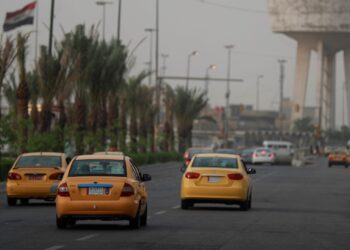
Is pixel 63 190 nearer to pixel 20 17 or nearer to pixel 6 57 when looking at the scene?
pixel 6 57

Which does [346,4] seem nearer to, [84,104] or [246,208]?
[84,104]

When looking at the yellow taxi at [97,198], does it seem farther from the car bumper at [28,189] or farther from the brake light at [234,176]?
the car bumper at [28,189]

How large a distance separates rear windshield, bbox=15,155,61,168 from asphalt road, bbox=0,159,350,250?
1.08 metres

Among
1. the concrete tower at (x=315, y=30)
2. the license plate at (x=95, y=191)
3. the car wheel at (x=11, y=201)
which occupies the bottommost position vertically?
the car wheel at (x=11, y=201)

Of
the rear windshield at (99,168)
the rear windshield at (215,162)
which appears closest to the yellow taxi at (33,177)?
the rear windshield at (215,162)

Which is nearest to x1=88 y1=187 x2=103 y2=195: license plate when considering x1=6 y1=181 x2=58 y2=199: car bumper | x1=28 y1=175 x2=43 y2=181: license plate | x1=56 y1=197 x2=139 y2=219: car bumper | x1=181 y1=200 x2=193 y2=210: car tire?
x1=56 y1=197 x2=139 y2=219: car bumper

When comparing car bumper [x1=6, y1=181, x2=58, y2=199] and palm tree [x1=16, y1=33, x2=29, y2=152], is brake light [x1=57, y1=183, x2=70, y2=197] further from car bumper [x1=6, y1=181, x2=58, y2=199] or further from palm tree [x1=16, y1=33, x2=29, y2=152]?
palm tree [x1=16, y1=33, x2=29, y2=152]

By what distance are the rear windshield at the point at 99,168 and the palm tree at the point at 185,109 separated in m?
83.7

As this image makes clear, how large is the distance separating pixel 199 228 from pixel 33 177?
30.6 ft

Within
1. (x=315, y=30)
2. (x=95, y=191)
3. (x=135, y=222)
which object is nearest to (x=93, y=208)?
(x=95, y=191)

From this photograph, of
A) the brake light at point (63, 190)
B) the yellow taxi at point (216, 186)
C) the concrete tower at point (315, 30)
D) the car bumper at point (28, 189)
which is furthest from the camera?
the concrete tower at point (315, 30)

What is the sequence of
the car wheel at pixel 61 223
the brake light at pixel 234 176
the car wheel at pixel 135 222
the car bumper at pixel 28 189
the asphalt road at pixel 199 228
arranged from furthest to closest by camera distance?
the car bumper at pixel 28 189
the brake light at pixel 234 176
the car wheel at pixel 135 222
the car wheel at pixel 61 223
the asphalt road at pixel 199 228

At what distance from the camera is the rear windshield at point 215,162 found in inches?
1228

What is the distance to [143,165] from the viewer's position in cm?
8112
